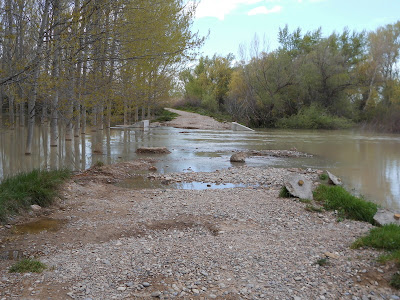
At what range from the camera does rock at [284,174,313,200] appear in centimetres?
829

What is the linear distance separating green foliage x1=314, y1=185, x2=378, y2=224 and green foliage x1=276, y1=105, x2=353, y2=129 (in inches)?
1435

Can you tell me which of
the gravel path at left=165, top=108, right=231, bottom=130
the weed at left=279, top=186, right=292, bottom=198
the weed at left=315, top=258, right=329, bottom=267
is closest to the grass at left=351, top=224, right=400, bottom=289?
the weed at left=315, top=258, right=329, bottom=267

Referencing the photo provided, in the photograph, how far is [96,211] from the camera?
23.2ft

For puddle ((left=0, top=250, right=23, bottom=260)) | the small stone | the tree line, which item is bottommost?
the small stone

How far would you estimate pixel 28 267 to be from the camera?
439 cm

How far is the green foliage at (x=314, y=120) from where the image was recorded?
140 ft

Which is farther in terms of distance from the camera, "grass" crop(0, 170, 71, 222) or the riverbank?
"grass" crop(0, 170, 71, 222)

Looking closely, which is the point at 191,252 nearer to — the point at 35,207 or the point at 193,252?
the point at 193,252

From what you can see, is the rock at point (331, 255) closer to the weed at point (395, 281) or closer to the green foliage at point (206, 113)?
the weed at point (395, 281)

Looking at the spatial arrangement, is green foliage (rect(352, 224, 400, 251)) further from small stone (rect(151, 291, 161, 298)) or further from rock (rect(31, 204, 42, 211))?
rock (rect(31, 204, 42, 211))

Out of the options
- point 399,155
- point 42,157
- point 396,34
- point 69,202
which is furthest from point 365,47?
point 69,202

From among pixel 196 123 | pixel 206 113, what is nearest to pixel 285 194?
pixel 196 123

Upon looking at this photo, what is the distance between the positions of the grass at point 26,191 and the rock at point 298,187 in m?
5.10

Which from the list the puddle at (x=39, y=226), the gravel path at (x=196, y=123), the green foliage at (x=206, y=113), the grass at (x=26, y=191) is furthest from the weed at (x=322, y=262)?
the green foliage at (x=206, y=113)
